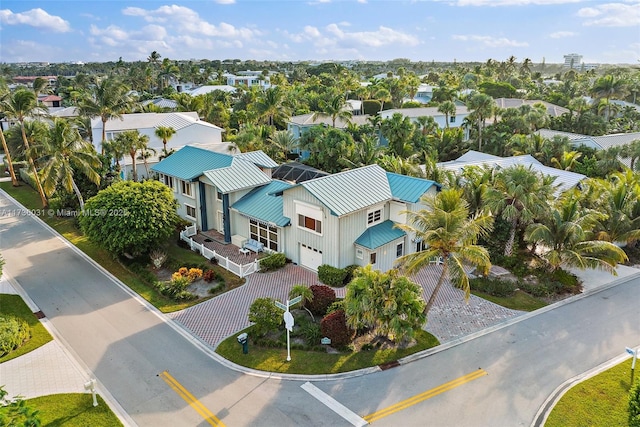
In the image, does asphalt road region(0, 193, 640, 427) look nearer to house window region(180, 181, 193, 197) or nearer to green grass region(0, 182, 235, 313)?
green grass region(0, 182, 235, 313)

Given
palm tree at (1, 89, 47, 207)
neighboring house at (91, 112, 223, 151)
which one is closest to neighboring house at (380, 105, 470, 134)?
neighboring house at (91, 112, 223, 151)

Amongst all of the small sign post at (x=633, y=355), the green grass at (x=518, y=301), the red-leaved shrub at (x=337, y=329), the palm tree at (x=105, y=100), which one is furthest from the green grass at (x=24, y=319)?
the small sign post at (x=633, y=355)

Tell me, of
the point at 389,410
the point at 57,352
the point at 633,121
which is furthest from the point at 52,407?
the point at 633,121

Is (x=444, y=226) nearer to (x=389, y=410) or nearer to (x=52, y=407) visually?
(x=389, y=410)

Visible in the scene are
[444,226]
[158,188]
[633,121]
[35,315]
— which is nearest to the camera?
[444,226]

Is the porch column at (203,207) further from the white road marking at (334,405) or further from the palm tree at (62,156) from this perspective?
the white road marking at (334,405)

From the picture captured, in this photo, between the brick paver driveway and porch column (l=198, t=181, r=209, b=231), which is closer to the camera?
the brick paver driveway
